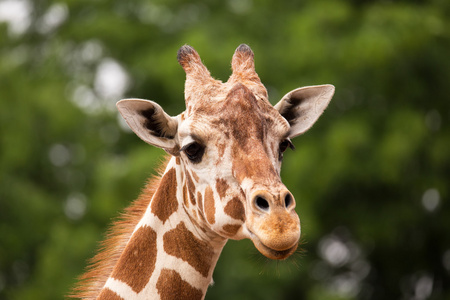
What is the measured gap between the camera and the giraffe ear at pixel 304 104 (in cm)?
723

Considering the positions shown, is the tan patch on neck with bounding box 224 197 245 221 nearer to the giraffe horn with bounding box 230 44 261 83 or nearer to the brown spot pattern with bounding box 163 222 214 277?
the brown spot pattern with bounding box 163 222 214 277

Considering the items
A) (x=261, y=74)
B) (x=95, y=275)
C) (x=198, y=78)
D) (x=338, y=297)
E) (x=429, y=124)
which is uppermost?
(x=198, y=78)

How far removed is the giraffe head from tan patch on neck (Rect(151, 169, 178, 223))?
155 millimetres

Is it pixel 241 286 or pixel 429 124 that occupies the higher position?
pixel 429 124

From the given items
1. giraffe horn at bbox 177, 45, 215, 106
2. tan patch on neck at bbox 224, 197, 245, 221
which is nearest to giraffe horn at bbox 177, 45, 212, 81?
giraffe horn at bbox 177, 45, 215, 106

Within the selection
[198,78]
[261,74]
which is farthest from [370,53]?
[198,78]

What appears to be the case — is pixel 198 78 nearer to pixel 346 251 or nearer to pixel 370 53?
pixel 370 53

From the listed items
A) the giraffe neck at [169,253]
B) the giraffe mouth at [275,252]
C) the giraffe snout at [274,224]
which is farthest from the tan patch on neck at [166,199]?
the giraffe mouth at [275,252]

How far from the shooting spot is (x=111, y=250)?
716 cm

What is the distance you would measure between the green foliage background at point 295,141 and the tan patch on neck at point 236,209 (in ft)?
44.4

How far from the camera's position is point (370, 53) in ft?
71.3

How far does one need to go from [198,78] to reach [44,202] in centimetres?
2037

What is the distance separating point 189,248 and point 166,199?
522 millimetres

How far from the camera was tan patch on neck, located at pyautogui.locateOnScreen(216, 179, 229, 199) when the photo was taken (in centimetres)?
633
